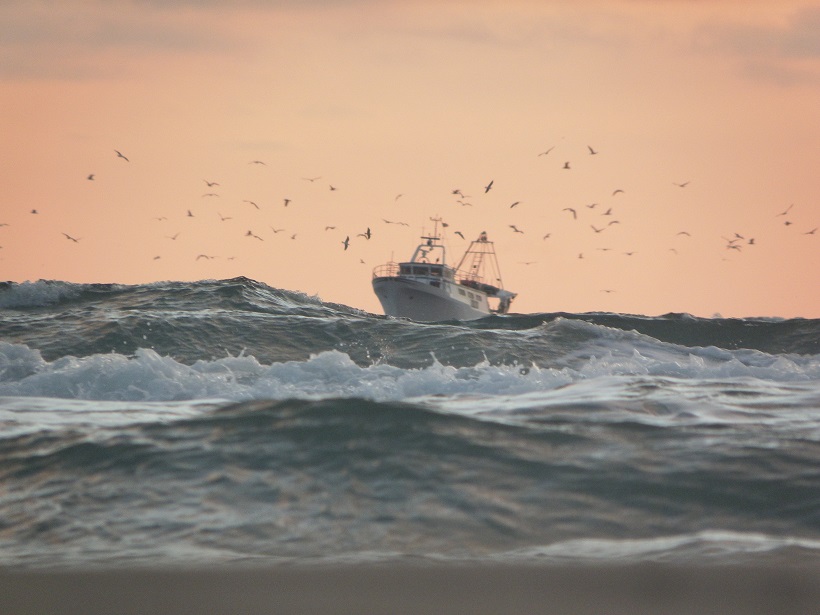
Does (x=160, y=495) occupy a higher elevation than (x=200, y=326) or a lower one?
lower

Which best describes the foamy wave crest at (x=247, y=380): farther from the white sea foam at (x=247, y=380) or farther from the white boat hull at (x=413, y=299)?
the white boat hull at (x=413, y=299)

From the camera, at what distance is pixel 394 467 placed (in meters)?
9.89

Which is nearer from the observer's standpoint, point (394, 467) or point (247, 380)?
point (394, 467)

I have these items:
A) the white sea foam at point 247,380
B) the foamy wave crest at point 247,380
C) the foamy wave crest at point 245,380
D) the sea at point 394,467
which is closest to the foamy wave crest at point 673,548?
the sea at point 394,467

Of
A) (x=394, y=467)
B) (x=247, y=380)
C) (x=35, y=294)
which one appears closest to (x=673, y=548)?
(x=394, y=467)

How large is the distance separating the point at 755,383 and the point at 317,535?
1083 centimetres

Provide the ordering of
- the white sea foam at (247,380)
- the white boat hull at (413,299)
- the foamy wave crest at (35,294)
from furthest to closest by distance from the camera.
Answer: the white boat hull at (413,299), the foamy wave crest at (35,294), the white sea foam at (247,380)

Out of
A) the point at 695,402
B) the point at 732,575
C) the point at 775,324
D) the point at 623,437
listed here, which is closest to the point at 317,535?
the point at 732,575

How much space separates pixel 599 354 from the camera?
27234 mm

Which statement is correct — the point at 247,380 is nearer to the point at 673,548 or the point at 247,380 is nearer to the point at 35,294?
the point at 673,548

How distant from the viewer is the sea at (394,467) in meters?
7.85

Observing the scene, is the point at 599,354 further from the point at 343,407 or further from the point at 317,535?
the point at 317,535

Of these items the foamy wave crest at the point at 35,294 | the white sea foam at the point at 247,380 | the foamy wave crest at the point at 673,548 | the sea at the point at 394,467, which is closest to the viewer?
the foamy wave crest at the point at 673,548

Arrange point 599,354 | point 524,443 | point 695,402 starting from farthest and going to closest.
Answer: point 599,354
point 695,402
point 524,443
